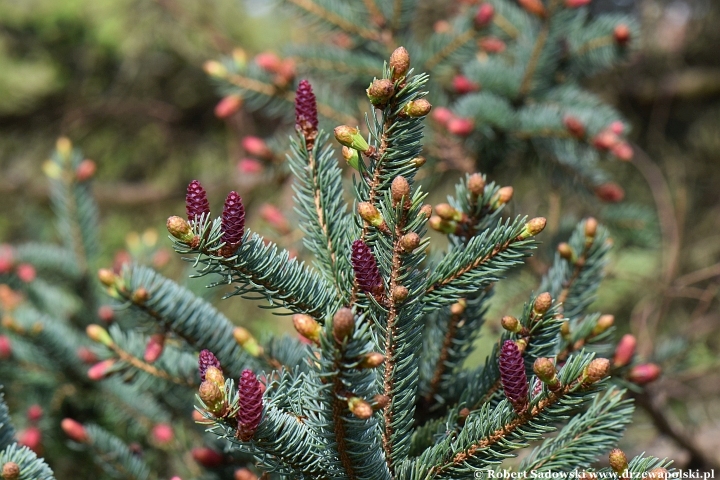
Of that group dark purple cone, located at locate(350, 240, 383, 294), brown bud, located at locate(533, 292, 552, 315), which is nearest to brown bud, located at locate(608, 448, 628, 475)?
brown bud, located at locate(533, 292, 552, 315)

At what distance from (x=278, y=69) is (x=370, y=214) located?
2.22 feet

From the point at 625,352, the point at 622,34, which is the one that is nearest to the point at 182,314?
the point at 625,352

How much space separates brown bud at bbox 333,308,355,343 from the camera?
16.6 inches

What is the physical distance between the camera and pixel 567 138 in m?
1.05

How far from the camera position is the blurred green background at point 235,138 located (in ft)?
4.95

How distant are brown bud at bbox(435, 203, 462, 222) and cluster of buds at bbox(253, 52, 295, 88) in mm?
585

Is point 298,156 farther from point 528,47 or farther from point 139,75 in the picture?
point 139,75

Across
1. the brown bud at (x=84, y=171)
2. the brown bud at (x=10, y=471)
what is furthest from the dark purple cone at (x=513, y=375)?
the brown bud at (x=84, y=171)

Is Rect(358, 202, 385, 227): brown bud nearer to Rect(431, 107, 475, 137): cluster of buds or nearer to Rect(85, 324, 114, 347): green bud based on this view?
Rect(85, 324, 114, 347): green bud

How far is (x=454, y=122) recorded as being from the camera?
1.01 m

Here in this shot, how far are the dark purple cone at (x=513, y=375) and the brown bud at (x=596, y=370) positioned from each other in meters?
0.05

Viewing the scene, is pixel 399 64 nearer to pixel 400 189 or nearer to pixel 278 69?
pixel 400 189

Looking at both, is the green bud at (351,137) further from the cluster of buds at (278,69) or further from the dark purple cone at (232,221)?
the cluster of buds at (278,69)

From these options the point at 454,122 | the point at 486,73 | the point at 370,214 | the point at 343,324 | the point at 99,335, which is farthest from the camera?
the point at 486,73
